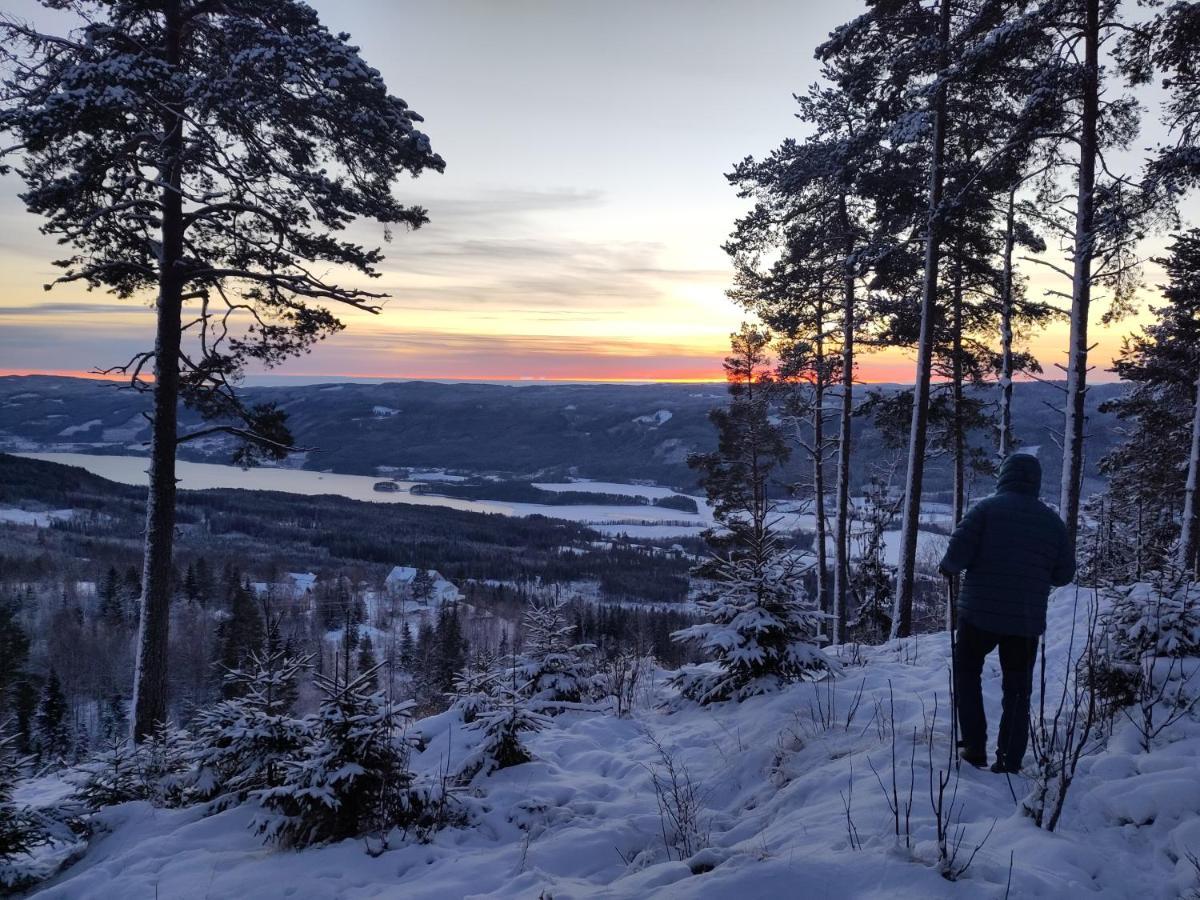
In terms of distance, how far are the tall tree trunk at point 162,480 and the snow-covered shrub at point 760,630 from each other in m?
6.67

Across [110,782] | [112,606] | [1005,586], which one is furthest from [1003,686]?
[112,606]

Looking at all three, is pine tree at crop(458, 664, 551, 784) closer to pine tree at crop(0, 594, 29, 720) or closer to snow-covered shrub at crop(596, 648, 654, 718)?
snow-covered shrub at crop(596, 648, 654, 718)

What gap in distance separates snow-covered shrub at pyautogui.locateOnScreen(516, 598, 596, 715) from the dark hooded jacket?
4150 millimetres

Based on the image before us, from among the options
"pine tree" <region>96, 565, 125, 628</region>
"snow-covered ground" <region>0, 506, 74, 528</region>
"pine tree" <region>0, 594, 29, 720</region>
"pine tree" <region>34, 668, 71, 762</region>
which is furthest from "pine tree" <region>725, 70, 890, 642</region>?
"snow-covered ground" <region>0, 506, 74, 528</region>

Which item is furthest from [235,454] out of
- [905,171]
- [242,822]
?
[905,171]

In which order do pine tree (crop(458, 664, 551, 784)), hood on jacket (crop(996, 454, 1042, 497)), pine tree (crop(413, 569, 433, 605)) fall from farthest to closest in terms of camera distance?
pine tree (crop(413, 569, 433, 605)), pine tree (crop(458, 664, 551, 784)), hood on jacket (crop(996, 454, 1042, 497))

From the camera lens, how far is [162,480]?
8625 millimetres

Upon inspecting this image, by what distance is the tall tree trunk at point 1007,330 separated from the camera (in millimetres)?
15250

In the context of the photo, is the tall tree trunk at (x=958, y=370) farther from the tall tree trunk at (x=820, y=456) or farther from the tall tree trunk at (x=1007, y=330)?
the tall tree trunk at (x=820, y=456)

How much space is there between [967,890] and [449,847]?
9.71 feet

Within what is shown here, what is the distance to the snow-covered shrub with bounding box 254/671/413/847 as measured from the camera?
4.20m

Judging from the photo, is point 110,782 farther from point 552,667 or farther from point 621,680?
point 621,680

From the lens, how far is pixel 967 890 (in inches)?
112

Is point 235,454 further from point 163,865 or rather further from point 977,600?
Answer: point 977,600
